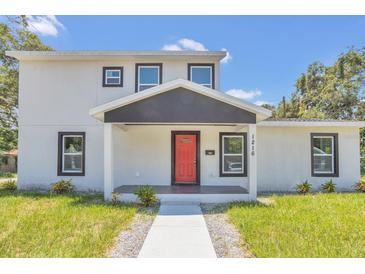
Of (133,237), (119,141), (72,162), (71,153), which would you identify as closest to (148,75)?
(119,141)

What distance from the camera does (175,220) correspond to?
6.67 meters

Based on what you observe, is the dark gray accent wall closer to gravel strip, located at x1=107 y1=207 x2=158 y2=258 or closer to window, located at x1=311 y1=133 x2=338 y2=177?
gravel strip, located at x1=107 y1=207 x2=158 y2=258

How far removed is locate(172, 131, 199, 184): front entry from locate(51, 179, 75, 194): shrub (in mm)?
4492

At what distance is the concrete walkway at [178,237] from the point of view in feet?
15.0

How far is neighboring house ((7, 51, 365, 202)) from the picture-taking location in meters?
11.0

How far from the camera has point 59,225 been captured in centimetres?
602

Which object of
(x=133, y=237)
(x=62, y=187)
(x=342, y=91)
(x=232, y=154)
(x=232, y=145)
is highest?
(x=342, y=91)

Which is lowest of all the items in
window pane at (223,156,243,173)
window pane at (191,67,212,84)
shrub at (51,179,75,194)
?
shrub at (51,179,75,194)

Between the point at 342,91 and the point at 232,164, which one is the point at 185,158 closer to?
the point at 232,164

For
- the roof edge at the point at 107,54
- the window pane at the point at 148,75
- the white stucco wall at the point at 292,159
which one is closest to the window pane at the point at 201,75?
the roof edge at the point at 107,54

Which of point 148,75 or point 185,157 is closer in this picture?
point 185,157

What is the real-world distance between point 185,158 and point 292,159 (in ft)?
16.2

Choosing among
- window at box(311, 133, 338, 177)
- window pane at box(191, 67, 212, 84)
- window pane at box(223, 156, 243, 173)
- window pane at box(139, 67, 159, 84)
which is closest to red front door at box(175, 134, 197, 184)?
window pane at box(223, 156, 243, 173)
